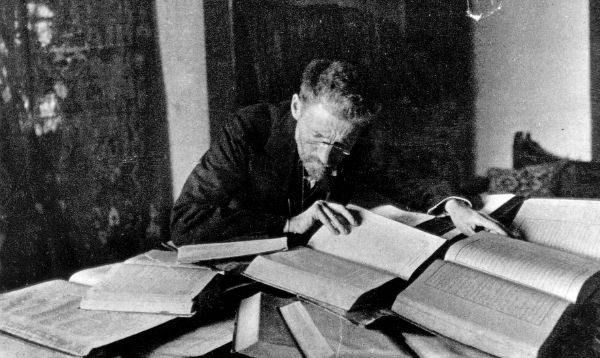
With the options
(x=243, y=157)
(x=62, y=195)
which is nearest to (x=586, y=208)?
(x=243, y=157)

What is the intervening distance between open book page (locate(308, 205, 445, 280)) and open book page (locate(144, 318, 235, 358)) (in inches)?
12.9

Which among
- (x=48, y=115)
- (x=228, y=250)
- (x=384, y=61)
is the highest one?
(x=384, y=61)

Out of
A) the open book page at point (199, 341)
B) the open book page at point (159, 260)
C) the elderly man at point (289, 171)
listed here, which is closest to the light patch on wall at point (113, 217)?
the elderly man at point (289, 171)

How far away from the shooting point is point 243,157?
1.76 metres

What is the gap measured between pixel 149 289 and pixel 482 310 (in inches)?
25.5

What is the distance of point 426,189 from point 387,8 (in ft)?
3.22

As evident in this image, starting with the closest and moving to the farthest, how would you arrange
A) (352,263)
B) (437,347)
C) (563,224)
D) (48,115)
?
(437,347) → (352,263) → (563,224) → (48,115)

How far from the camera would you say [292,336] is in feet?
2.83

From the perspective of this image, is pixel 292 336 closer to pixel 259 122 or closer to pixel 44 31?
pixel 259 122

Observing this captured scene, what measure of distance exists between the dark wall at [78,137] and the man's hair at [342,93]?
0.72m

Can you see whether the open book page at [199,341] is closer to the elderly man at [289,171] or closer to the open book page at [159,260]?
the open book page at [159,260]

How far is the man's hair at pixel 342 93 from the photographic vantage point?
1.53 meters

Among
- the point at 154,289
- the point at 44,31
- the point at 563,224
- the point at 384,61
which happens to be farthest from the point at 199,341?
the point at 384,61

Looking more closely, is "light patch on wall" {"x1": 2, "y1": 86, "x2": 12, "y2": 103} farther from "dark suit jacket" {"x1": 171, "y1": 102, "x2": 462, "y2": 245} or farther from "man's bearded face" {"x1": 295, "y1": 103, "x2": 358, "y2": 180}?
"man's bearded face" {"x1": 295, "y1": 103, "x2": 358, "y2": 180}
